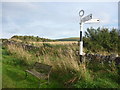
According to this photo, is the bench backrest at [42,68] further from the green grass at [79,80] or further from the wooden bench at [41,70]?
the green grass at [79,80]

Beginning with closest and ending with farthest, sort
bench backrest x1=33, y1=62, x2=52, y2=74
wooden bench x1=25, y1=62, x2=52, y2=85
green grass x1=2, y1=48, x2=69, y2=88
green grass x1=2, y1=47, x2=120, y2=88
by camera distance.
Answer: green grass x1=2, y1=47, x2=120, y2=88, green grass x1=2, y1=48, x2=69, y2=88, wooden bench x1=25, y1=62, x2=52, y2=85, bench backrest x1=33, y1=62, x2=52, y2=74

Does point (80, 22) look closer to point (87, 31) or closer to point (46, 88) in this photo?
point (46, 88)

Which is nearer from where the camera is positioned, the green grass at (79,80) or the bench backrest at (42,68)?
the green grass at (79,80)

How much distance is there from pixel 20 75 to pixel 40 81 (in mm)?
1082

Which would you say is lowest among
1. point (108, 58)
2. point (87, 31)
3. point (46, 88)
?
point (46, 88)

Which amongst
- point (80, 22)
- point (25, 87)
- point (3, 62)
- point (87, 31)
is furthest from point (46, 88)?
point (87, 31)

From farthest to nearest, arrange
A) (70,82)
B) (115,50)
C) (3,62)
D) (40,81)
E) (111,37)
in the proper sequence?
(111,37) → (115,50) → (3,62) → (40,81) → (70,82)

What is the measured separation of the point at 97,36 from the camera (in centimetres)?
1662

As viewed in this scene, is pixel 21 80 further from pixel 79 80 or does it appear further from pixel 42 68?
pixel 79 80

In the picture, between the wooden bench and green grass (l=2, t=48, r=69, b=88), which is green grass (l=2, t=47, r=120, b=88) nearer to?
green grass (l=2, t=48, r=69, b=88)

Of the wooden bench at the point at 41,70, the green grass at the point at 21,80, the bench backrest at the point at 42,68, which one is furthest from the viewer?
the bench backrest at the point at 42,68

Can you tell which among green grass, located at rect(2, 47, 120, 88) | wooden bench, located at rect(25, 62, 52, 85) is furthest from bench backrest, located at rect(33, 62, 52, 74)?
green grass, located at rect(2, 47, 120, 88)

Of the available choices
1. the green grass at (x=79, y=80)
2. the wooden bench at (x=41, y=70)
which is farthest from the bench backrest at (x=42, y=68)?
the green grass at (x=79, y=80)

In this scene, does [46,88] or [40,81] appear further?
[40,81]
